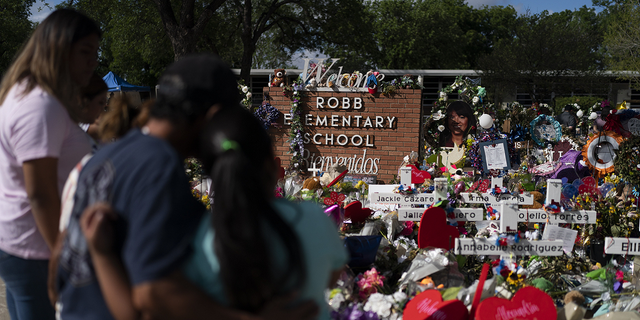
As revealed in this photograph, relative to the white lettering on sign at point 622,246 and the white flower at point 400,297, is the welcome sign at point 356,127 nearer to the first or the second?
the white lettering on sign at point 622,246

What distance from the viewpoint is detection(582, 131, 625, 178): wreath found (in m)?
5.05

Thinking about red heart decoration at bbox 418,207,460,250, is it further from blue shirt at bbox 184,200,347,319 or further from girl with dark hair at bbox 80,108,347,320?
girl with dark hair at bbox 80,108,347,320

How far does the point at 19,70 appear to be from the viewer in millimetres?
1524

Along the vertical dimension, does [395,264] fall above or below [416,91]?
below

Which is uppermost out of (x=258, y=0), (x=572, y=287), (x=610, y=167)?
(x=258, y=0)

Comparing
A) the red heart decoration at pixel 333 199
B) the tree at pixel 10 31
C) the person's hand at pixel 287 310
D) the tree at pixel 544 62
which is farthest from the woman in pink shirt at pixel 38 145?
the tree at pixel 544 62

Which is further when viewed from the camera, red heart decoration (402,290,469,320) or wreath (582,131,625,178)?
wreath (582,131,625,178)

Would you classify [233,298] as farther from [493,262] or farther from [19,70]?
[493,262]

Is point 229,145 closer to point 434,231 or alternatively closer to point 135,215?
point 135,215

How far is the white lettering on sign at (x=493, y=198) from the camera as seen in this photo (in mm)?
3773

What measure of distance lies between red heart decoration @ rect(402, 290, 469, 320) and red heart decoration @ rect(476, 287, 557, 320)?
10 centimetres

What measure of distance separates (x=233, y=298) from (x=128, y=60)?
2527 cm

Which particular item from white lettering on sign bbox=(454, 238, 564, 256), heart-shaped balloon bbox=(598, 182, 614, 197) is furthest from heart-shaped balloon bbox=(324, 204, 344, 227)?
heart-shaped balloon bbox=(598, 182, 614, 197)

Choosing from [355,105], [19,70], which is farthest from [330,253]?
[355,105]
